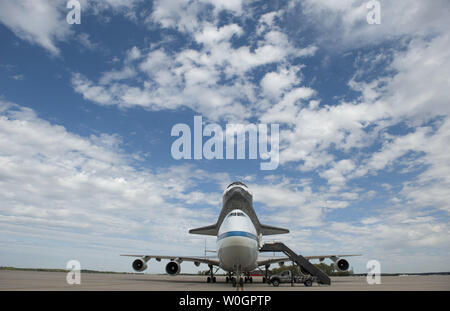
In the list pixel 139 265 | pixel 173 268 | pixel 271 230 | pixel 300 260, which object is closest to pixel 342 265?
pixel 300 260

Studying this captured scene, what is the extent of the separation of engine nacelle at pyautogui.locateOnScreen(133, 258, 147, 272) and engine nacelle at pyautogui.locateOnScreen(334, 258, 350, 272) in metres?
20.3

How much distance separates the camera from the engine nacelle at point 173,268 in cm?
2888

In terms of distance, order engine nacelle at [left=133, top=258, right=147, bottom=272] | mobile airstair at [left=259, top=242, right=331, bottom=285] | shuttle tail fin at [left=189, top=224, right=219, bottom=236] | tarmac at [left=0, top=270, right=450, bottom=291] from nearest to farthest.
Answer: tarmac at [left=0, top=270, right=450, bottom=291], mobile airstair at [left=259, top=242, right=331, bottom=285], engine nacelle at [left=133, top=258, right=147, bottom=272], shuttle tail fin at [left=189, top=224, right=219, bottom=236]

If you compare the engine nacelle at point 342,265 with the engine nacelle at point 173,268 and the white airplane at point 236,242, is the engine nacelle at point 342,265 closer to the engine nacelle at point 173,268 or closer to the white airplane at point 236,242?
the white airplane at point 236,242

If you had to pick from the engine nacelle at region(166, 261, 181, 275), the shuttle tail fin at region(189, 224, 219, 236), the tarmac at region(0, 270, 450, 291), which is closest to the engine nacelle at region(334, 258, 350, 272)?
the tarmac at region(0, 270, 450, 291)

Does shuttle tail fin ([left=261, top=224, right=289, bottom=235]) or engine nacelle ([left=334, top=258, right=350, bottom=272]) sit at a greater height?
shuttle tail fin ([left=261, top=224, right=289, bottom=235])

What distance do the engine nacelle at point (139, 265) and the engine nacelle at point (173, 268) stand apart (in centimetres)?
264

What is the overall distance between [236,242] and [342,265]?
16.7 metres

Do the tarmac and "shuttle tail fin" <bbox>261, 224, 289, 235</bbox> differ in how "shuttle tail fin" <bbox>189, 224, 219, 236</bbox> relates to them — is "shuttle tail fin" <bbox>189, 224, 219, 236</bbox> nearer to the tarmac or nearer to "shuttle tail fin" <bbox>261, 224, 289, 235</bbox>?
"shuttle tail fin" <bbox>261, 224, 289, 235</bbox>

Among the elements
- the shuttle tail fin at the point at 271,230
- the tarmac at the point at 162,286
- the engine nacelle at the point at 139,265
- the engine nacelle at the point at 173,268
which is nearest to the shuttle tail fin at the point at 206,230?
the shuttle tail fin at the point at 271,230

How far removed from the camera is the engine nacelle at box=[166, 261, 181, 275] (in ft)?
94.7
